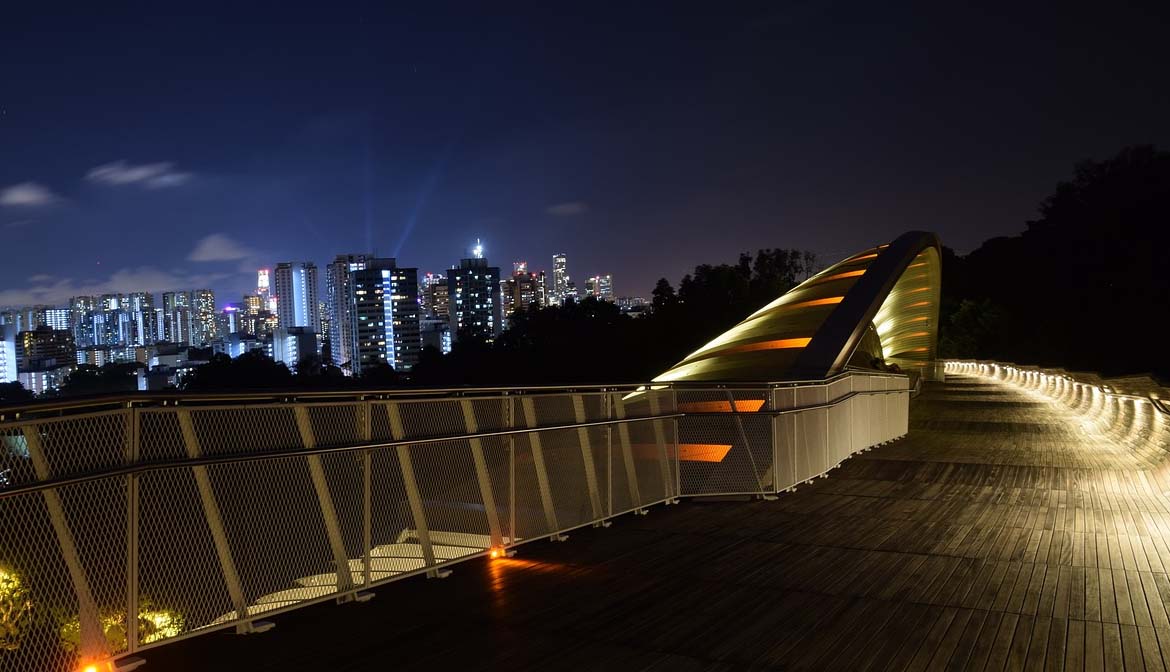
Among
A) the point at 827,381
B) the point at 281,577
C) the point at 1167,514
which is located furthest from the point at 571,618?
the point at 827,381

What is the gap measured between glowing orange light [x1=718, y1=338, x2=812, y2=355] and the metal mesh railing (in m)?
18.0

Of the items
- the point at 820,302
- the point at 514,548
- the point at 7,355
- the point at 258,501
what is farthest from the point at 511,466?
the point at 7,355

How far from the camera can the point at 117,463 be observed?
5664 mm

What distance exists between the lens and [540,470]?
932 centimetres

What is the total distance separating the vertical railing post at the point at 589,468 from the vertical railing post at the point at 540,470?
624 millimetres

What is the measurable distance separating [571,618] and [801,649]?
5.29 ft

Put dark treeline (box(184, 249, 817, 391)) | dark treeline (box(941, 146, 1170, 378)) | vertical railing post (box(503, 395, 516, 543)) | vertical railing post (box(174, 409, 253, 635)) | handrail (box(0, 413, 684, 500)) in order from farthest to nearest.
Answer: dark treeline (box(184, 249, 817, 391)) → dark treeline (box(941, 146, 1170, 378)) → vertical railing post (box(503, 395, 516, 543)) → vertical railing post (box(174, 409, 253, 635)) → handrail (box(0, 413, 684, 500))

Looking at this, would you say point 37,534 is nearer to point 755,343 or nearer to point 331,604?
point 331,604

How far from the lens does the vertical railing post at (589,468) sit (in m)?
9.95

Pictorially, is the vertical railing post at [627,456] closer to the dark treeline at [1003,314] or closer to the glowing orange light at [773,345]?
the glowing orange light at [773,345]

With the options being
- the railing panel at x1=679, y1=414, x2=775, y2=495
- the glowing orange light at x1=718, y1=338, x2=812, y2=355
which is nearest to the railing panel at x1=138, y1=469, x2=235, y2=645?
the railing panel at x1=679, y1=414, x2=775, y2=495

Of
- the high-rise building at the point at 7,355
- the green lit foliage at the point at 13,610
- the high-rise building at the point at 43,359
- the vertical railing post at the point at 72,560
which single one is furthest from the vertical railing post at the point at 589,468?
the high-rise building at the point at 43,359

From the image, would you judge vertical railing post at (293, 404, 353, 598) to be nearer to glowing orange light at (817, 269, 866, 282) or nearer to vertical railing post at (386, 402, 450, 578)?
vertical railing post at (386, 402, 450, 578)

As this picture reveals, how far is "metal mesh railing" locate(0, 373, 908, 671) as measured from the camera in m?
5.31
